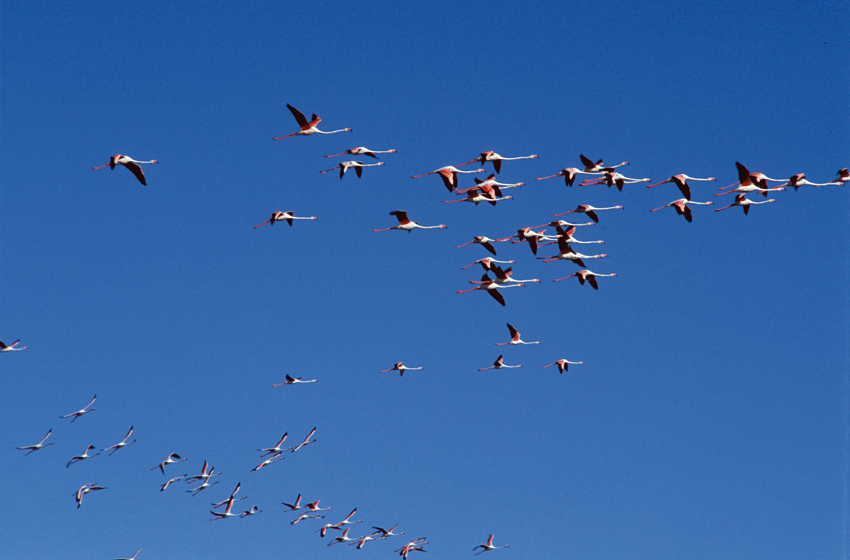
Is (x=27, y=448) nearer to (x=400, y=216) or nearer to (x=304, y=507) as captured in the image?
(x=304, y=507)

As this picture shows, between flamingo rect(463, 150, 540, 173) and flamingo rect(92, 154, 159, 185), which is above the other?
flamingo rect(463, 150, 540, 173)

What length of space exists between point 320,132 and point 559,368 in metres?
19.1

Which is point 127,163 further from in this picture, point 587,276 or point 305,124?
point 587,276

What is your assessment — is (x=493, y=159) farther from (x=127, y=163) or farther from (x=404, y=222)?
(x=127, y=163)

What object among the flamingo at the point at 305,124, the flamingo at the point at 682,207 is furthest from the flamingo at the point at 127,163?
the flamingo at the point at 682,207

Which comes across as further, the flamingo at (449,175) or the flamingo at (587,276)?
the flamingo at (587,276)

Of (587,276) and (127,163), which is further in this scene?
(587,276)

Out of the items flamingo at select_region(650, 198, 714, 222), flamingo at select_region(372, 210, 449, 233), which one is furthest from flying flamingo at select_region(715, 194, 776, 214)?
flamingo at select_region(372, 210, 449, 233)

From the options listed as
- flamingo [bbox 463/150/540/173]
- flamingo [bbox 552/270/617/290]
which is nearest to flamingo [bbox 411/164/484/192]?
flamingo [bbox 463/150/540/173]

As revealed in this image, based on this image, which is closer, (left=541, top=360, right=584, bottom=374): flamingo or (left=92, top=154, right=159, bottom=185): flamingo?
(left=92, top=154, right=159, bottom=185): flamingo

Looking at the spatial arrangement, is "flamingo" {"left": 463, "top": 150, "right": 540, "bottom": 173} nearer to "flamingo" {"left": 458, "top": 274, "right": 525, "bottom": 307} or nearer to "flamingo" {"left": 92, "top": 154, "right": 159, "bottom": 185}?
"flamingo" {"left": 458, "top": 274, "right": 525, "bottom": 307}

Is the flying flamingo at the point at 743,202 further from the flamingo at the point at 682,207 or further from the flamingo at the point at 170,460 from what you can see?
the flamingo at the point at 170,460

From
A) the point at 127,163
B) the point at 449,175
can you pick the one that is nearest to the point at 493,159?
the point at 449,175

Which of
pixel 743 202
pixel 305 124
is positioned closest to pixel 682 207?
pixel 743 202
